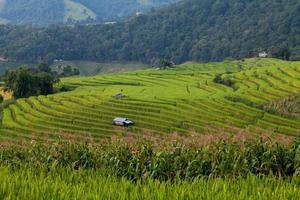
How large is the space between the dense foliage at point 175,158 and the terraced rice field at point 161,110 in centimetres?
2736

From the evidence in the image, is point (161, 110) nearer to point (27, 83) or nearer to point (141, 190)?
Answer: point (27, 83)

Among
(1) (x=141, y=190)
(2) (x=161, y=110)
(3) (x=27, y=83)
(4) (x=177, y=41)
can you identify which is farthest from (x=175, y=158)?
(4) (x=177, y=41)

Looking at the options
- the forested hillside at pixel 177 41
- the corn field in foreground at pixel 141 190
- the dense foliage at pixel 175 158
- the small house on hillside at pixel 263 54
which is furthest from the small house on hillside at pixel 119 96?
the forested hillside at pixel 177 41

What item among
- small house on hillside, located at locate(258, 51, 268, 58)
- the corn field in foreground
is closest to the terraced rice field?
the corn field in foreground

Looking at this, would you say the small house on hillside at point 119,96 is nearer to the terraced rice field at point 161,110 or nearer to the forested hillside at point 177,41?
the terraced rice field at point 161,110

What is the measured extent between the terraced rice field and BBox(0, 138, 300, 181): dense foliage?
27360 mm

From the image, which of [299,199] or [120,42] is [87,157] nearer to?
[299,199]

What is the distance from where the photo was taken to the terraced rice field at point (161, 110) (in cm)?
5009

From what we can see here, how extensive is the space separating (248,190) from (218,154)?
4.52 metres

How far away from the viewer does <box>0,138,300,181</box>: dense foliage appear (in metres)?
12.6

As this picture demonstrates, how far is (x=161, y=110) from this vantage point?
5653cm

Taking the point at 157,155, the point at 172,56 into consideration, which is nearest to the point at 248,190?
the point at 157,155

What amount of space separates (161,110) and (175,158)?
43.3 meters

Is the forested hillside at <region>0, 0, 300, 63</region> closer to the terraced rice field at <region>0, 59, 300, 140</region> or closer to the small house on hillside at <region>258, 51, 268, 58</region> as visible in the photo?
the small house on hillside at <region>258, 51, 268, 58</region>
